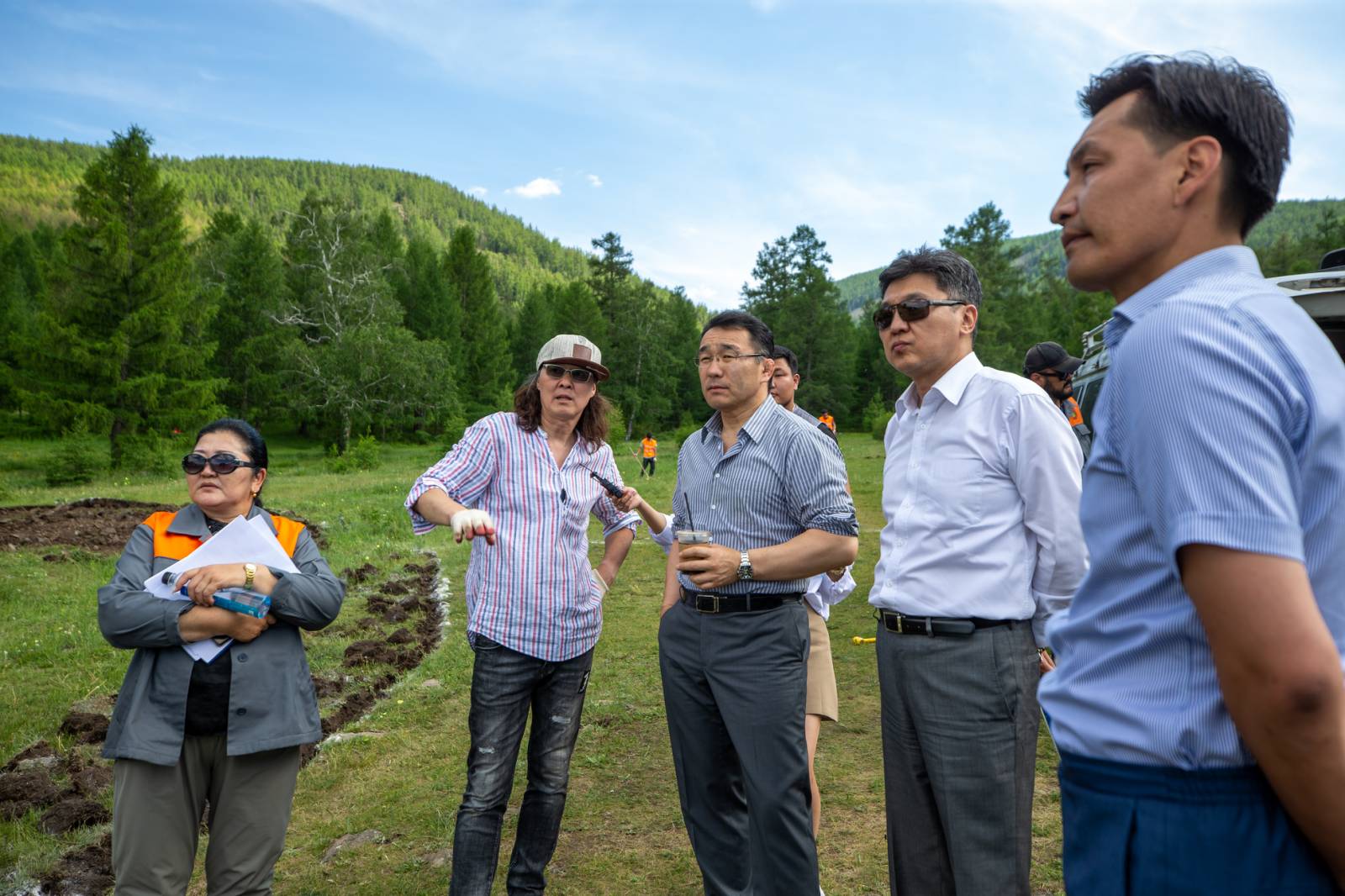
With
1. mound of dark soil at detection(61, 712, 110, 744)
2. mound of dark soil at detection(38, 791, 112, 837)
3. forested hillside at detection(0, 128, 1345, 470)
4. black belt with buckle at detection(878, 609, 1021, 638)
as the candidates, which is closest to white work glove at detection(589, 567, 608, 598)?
black belt with buckle at detection(878, 609, 1021, 638)

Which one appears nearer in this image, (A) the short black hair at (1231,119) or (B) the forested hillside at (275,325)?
(A) the short black hair at (1231,119)

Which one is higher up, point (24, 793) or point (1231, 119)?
point (1231, 119)

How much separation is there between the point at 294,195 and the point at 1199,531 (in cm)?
17854

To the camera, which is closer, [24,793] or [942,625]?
[942,625]

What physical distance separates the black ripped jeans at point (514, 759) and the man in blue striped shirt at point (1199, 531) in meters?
2.64

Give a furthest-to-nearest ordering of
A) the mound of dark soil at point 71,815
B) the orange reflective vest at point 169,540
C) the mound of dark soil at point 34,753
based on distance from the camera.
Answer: the mound of dark soil at point 34,753 → the mound of dark soil at point 71,815 → the orange reflective vest at point 169,540

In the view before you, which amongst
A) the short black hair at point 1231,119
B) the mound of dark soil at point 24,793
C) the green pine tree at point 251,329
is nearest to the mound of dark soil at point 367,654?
the mound of dark soil at point 24,793

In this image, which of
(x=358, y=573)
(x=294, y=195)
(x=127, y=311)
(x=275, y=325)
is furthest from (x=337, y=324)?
(x=294, y=195)

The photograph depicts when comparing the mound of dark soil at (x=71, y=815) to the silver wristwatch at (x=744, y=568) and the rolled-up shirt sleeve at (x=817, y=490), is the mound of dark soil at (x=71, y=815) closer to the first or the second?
the silver wristwatch at (x=744, y=568)

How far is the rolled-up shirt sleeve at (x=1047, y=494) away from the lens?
9.02 feet

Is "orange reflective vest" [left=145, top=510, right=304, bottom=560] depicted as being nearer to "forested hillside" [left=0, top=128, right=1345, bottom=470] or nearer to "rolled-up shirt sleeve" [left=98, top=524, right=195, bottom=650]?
"rolled-up shirt sleeve" [left=98, top=524, right=195, bottom=650]

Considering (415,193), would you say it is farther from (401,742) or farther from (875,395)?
(401,742)

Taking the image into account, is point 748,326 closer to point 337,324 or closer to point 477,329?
point 337,324

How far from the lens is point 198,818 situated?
10.1 ft
